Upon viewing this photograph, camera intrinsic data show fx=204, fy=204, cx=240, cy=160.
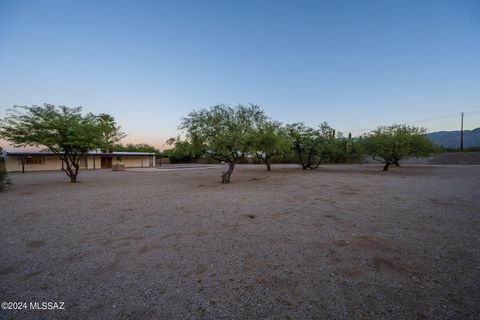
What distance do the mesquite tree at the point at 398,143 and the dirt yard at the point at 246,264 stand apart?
14404 mm

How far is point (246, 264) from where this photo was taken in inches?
121

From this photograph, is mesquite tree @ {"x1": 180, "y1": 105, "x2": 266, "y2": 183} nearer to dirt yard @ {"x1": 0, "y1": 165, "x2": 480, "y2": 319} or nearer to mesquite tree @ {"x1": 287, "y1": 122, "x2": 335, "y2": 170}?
dirt yard @ {"x1": 0, "y1": 165, "x2": 480, "y2": 319}

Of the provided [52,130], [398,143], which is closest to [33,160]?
[52,130]

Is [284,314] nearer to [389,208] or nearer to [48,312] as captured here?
[48,312]

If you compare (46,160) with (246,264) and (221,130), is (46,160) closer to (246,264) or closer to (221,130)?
(221,130)

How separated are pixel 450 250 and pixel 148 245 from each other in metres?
5.26

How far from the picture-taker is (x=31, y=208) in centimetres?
666

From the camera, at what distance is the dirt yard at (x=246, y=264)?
86.5 inches

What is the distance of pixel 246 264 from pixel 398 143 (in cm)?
2038

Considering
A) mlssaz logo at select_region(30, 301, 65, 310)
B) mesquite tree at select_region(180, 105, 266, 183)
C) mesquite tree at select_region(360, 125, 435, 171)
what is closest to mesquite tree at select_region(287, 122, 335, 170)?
mesquite tree at select_region(360, 125, 435, 171)

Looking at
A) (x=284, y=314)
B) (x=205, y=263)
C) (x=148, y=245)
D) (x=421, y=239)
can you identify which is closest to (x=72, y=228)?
(x=148, y=245)


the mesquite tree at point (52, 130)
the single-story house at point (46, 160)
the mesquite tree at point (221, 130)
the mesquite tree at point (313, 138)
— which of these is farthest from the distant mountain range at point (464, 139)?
the mesquite tree at point (52, 130)

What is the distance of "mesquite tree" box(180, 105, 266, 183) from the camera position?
424 inches

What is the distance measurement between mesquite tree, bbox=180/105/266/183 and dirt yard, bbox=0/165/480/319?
5.44 m
